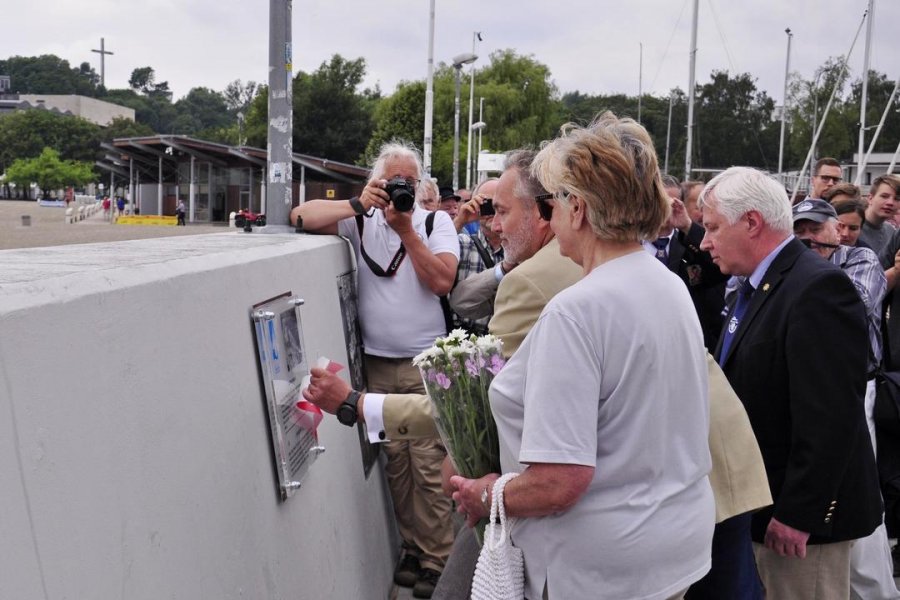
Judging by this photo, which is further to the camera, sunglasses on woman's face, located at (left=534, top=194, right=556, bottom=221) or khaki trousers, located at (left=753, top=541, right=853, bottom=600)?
khaki trousers, located at (left=753, top=541, right=853, bottom=600)

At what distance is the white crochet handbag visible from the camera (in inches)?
87.4

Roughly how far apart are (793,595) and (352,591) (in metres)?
1.67

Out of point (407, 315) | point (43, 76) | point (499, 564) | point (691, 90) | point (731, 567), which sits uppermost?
point (43, 76)

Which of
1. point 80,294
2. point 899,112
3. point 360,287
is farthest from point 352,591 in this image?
point 899,112

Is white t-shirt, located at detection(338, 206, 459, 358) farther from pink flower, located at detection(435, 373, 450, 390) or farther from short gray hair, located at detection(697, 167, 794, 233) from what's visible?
pink flower, located at detection(435, 373, 450, 390)

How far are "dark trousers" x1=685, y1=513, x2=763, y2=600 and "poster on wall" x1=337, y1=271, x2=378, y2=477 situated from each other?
1930mm

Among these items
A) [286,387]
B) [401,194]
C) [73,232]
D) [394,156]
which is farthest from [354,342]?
[73,232]

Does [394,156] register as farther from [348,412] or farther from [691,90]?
[691,90]

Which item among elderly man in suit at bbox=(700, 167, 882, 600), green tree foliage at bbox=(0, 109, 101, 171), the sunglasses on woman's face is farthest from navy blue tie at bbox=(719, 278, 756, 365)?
green tree foliage at bbox=(0, 109, 101, 171)

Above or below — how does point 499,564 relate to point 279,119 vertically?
below

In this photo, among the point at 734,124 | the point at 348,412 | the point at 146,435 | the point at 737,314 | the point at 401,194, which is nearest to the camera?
the point at 146,435

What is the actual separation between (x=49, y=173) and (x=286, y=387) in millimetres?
102439

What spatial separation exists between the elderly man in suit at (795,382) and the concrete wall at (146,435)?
158cm

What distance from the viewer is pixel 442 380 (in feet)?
8.32
